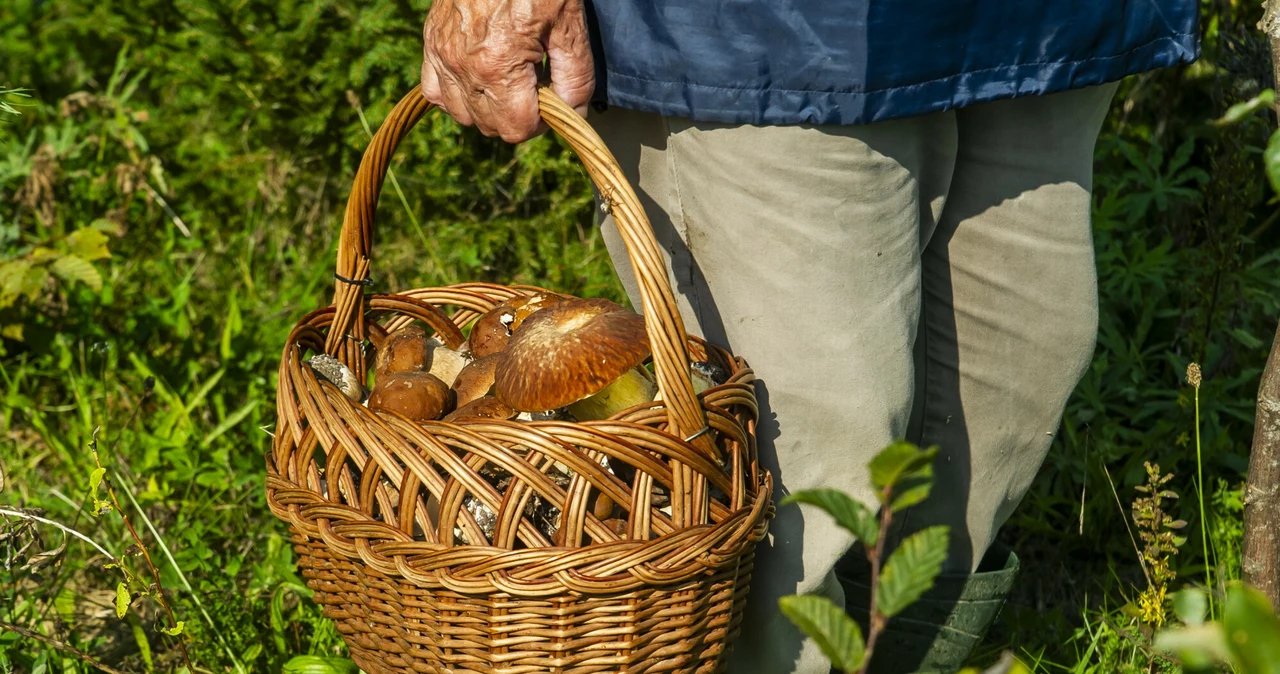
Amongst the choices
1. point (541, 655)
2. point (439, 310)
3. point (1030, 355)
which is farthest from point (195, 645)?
point (1030, 355)

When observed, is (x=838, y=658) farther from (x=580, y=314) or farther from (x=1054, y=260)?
(x=1054, y=260)

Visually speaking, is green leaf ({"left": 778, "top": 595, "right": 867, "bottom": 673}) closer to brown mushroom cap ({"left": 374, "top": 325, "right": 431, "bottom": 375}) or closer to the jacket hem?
the jacket hem

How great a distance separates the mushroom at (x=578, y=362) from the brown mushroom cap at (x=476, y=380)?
0.14 metres

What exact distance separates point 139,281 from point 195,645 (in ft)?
5.32

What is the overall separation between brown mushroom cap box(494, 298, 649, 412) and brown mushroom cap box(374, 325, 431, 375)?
11.0 inches

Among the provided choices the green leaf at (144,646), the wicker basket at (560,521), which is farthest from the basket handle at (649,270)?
the green leaf at (144,646)

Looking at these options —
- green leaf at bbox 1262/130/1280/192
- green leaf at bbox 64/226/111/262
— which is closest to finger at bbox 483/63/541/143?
green leaf at bbox 1262/130/1280/192

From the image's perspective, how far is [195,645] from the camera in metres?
1.92

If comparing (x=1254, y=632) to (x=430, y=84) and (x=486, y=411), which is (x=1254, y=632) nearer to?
(x=486, y=411)

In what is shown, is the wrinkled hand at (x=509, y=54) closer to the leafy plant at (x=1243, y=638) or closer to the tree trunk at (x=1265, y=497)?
the tree trunk at (x=1265, y=497)

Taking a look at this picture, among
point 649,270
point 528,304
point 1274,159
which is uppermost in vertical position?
point 1274,159

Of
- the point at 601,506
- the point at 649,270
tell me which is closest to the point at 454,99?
the point at 649,270

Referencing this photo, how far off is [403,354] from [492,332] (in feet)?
0.45

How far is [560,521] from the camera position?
3.96 feet
